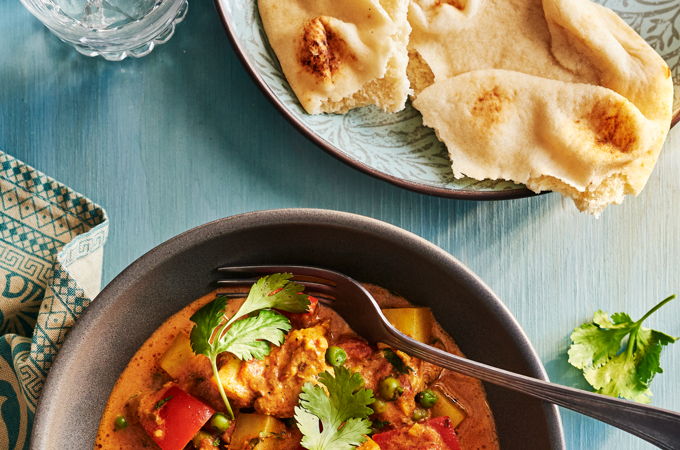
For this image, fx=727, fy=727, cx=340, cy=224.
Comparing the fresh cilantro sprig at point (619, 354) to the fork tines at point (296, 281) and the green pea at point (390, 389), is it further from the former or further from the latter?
the fork tines at point (296, 281)

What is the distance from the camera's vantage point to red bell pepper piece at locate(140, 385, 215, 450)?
2.47 meters

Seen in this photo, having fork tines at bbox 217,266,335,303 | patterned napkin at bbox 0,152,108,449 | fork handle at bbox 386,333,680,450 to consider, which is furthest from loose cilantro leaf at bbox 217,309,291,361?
patterned napkin at bbox 0,152,108,449

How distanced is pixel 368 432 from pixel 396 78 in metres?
1.30

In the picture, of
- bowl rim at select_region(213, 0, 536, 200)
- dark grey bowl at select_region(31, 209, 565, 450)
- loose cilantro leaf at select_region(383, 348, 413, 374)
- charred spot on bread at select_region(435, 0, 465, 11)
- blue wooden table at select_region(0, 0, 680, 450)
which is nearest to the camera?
dark grey bowl at select_region(31, 209, 565, 450)

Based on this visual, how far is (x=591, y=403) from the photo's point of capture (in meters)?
2.16

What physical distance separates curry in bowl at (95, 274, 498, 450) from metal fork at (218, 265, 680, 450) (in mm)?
67

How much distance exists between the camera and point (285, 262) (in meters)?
2.64

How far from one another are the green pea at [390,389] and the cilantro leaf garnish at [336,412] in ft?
0.37

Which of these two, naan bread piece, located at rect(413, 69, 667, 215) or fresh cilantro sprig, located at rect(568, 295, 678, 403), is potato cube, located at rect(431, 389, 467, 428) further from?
naan bread piece, located at rect(413, 69, 667, 215)

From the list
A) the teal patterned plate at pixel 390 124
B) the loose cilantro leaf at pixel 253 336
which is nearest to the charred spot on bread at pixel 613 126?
the teal patterned plate at pixel 390 124

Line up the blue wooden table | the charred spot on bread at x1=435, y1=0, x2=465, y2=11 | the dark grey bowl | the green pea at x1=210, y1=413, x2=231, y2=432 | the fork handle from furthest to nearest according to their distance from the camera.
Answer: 1. the blue wooden table
2. the charred spot on bread at x1=435, y1=0, x2=465, y2=11
3. the green pea at x1=210, y1=413, x2=231, y2=432
4. the dark grey bowl
5. the fork handle

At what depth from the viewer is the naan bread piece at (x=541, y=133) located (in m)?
2.76

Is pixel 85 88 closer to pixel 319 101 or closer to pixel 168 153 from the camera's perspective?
pixel 168 153

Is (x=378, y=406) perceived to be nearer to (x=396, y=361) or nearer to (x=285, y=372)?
(x=396, y=361)
